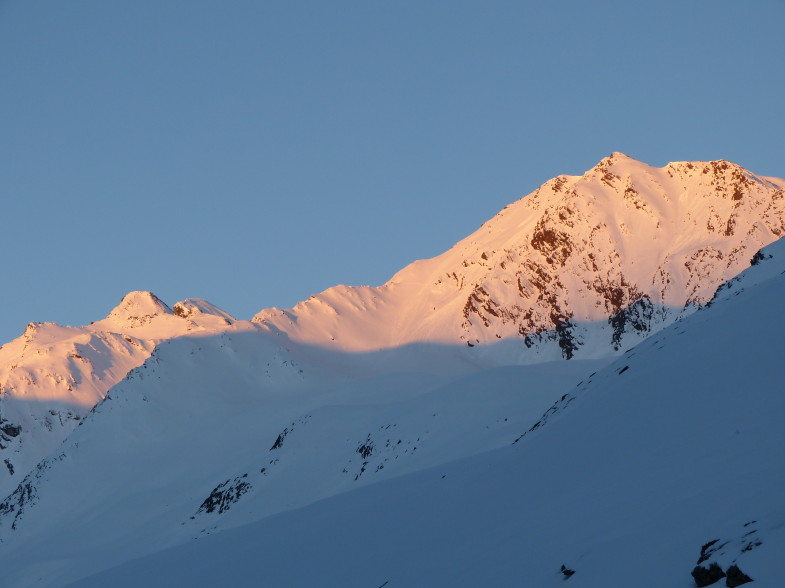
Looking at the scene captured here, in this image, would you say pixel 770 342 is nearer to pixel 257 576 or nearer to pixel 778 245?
pixel 257 576

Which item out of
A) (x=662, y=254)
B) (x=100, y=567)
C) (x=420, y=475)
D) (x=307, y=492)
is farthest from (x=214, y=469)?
(x=662, y=254)

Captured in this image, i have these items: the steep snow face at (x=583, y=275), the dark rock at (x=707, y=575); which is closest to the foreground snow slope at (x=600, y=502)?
the dark rock at (x=707, y=575)

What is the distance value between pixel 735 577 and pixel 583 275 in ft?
496

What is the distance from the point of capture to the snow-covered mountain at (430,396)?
29281 millimetres

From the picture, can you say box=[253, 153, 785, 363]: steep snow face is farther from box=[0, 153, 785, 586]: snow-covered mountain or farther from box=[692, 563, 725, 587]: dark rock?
box=[692, 563, 725, 587]: dark rock

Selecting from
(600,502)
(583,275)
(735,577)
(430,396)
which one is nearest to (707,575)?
(735,577)

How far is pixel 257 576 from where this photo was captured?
30172mm

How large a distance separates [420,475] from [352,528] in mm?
6443

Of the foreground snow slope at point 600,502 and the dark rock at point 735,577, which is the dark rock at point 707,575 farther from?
the dark rock at point 735,577

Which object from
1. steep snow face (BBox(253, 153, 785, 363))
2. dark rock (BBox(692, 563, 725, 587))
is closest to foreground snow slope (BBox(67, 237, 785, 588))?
dark rock (BBox(692, 563, 725, 587))

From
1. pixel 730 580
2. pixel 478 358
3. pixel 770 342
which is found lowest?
pixel 730 580

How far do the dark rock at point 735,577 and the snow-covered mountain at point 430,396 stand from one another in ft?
1.23

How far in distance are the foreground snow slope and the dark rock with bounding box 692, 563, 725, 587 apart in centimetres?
10

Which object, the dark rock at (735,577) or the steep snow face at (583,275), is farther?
the steep snow face at (583,275)
